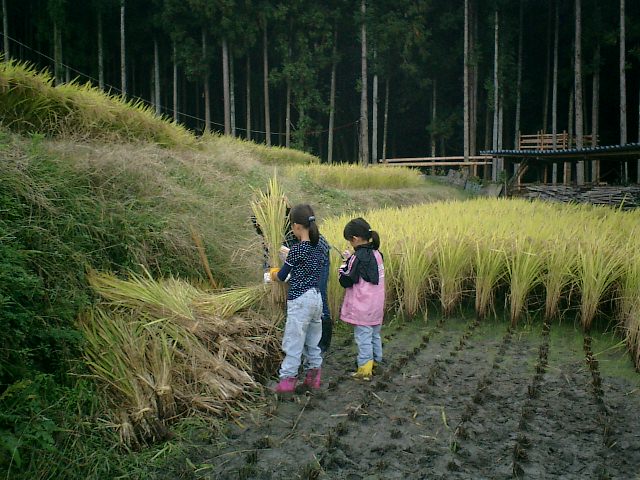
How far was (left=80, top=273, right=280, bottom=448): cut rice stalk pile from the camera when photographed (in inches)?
108

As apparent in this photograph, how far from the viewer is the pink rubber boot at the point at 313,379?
339 centimetres

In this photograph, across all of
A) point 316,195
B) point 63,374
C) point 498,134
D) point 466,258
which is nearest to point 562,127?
point 498,134

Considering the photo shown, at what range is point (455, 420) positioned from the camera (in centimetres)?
298

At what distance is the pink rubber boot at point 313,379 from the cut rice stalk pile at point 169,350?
315mm

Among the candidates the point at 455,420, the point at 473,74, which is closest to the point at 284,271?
the point at 455,420

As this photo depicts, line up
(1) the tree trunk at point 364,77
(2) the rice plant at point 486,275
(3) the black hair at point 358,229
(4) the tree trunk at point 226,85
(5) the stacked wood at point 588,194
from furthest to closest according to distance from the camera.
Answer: (1) the tree trunk at point 364,77
(4) the tree trunk at point 226,85
(5) the stacked wood at point 588,194
(2) the rice plant at point 486,275
(3) the black hair at point 358,229

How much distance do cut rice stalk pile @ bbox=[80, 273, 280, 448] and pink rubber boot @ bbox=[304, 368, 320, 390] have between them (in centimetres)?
31

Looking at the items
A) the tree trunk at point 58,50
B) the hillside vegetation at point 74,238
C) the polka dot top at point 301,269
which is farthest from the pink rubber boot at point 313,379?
the tree trunk at point 58,50

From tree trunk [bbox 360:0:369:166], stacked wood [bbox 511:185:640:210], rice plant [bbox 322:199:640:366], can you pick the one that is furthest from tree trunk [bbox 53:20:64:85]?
rice plant [bbox 322:199:640:366]

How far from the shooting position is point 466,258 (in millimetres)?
5215

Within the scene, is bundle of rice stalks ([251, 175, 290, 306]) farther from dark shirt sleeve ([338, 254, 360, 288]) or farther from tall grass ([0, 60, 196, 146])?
tall grass ([0, 60, 196, 146])

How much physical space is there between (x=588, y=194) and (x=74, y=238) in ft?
35.7

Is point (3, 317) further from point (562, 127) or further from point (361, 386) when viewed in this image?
point (562, 127)

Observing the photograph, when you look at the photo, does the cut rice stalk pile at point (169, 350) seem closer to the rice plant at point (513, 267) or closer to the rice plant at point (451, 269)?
the rice plant at point (513, 267)
